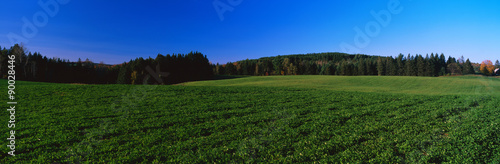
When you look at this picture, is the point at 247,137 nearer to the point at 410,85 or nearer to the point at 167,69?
the point at 410,85

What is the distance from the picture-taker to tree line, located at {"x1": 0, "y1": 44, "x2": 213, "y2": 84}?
79688 millimetres

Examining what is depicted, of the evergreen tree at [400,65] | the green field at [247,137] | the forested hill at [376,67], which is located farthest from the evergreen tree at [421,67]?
the green field at [247,137]

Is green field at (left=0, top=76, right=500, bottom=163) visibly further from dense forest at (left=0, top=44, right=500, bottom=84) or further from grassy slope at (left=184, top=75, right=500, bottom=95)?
dense forest at (left=0, top=44, right=500, bottom=84)

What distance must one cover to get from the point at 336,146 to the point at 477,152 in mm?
5132

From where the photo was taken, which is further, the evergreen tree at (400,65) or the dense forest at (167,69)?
the evergreen tree at (400,65)

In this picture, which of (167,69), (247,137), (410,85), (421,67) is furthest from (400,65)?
(247,137)

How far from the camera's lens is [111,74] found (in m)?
105

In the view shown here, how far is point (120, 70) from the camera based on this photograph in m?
95.7

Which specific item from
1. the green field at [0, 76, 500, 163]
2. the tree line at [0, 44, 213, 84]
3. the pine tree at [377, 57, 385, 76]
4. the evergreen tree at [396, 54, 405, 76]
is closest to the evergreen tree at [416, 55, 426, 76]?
the evergreen tree at [396, 54, 405, 76]

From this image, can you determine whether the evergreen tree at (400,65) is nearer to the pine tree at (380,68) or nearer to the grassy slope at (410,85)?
the pine tree at (380,68)

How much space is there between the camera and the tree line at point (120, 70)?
261 feet

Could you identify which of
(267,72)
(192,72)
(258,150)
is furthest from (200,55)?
(258,150)

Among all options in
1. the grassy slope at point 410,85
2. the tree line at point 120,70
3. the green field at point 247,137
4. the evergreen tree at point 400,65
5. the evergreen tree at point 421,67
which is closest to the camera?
the green field at point 247,137

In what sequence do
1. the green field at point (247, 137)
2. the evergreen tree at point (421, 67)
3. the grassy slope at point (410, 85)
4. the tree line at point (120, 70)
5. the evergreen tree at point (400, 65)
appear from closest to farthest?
the green field at point (247, 137)
the grassy slope at point (410, 85)
the tree line at point (120, 70)
the evergreen tree at point (421, 67)
the evergreen tree at point (400, 65)
